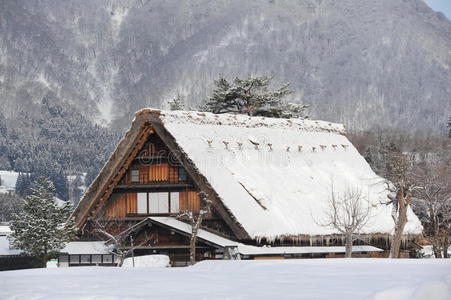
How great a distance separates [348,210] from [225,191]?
5.59 metres

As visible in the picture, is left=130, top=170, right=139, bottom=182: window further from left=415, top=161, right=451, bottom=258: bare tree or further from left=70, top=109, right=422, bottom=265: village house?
left=415, top=161, right=451, bottom=258: bare tree

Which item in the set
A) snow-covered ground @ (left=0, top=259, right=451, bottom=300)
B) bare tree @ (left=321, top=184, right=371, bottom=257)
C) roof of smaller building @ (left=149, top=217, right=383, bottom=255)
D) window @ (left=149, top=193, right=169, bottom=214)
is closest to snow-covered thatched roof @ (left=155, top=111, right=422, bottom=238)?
bare tree @ (left=321, top=184, right=371, bottom=257)

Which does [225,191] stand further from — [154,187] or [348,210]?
[348,210]

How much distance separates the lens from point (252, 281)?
13406 mm

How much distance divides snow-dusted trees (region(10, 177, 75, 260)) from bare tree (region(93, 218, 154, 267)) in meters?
4.18

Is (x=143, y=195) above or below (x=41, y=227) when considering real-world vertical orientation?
above

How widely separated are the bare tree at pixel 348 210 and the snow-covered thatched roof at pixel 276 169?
416 millimetres

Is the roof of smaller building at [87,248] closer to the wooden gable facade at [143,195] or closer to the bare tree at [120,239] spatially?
the bare tree at [120,239]

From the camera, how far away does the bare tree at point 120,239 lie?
3515 centimetres

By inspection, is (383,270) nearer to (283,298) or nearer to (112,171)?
(283,298)

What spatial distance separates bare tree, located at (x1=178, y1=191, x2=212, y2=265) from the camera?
108 feet

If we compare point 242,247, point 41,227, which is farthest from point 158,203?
point 41,227

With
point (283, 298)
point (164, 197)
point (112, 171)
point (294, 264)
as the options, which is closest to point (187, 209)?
point (164, 197)

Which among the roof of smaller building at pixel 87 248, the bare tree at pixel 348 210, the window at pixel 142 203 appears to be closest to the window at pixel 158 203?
the window at pixel 142 203
